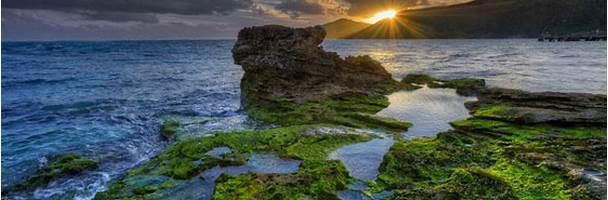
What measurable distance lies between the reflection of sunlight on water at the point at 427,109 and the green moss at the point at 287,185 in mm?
6773

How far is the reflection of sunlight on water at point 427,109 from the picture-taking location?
1975cm

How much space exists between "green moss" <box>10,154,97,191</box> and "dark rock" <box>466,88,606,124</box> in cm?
1619

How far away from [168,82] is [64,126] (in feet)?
83.8

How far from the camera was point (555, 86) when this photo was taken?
3562 cm

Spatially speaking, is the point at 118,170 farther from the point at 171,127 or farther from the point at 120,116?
the point at 120,116

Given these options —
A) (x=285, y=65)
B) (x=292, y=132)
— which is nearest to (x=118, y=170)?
(x=292, y=132)

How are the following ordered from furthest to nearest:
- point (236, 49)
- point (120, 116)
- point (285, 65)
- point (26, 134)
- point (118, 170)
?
point (236, 49)
point (285, 65)
point (120, 116)
point (26, 134)
point (118, 170)

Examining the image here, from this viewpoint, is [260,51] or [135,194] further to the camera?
[260,51]

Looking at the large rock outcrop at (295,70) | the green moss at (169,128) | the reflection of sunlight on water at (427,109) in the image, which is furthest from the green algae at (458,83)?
the green moss at (169,128)

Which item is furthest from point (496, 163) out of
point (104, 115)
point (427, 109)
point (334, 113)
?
point (104, 115)

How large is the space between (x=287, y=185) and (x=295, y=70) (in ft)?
62.6

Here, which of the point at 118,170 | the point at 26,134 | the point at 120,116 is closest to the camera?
the point at 118,170

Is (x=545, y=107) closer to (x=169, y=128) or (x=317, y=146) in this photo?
(x=317, y=146)

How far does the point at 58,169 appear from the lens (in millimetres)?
15234
